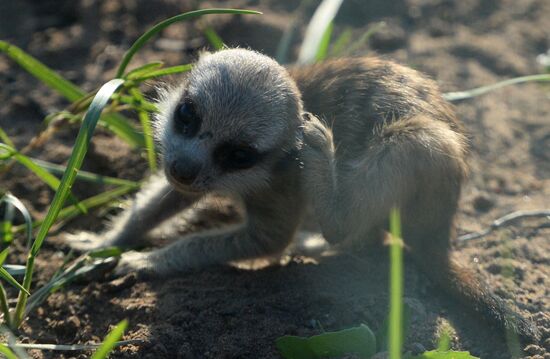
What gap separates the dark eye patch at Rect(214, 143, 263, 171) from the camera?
4613 mm

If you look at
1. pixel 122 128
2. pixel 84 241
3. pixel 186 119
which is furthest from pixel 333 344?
pixel 122 128

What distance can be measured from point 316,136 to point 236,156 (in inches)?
20.8

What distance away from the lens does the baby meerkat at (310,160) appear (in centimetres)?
461

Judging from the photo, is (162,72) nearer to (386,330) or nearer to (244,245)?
(244,245)

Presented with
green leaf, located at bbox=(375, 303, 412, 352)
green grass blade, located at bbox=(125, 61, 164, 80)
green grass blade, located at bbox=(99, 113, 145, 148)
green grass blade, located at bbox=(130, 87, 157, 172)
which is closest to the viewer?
green leaf, located at bbox=(375, 303, 412, 352)

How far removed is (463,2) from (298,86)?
3979 mm

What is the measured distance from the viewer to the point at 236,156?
468 centimetres

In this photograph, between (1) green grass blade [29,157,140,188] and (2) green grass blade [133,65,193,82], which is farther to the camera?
(1) green grass blade [29,157,140,188]

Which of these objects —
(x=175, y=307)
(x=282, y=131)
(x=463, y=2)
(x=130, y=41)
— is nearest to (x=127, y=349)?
(x=175, y=307)

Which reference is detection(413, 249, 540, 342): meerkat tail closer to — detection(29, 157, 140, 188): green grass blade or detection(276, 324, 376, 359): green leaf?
detection(276, 324, 376, 359): green leaf

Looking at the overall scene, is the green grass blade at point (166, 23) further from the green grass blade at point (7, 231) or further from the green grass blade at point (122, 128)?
the green grass blade at point (7, 231)

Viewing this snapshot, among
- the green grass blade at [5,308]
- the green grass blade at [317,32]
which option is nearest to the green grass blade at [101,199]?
the green grass blade at [5,308]

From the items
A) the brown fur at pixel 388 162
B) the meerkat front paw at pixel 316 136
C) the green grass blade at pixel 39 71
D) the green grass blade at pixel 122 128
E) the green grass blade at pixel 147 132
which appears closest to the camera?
the meerkat front paw at pixel 316 136

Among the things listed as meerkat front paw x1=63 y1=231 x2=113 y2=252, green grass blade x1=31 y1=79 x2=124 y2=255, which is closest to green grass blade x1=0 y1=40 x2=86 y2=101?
meerkat front paw x1=63 y1=231 x2=113 y2=252
